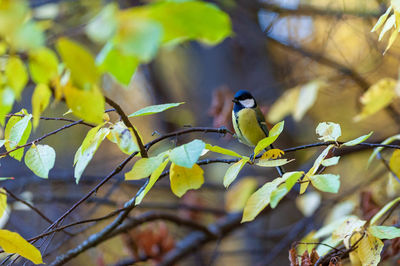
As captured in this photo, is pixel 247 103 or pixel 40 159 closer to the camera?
pixel 40 159

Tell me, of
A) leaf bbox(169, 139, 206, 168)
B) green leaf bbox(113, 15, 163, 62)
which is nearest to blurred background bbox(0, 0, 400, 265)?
leaf bbox(169, 139, 206, 168)

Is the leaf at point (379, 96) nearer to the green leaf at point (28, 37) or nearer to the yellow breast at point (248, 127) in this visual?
the yellow breast at point (248, 127)

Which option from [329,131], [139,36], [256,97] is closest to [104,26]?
[139,36]

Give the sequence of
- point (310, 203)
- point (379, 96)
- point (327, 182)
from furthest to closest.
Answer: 1. point (310, 203)
2. point (379, 96)
3. point (327, 182)

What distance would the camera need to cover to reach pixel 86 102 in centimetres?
52

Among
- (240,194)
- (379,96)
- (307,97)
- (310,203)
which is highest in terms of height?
(379,96)

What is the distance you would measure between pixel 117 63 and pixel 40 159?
1.08 feet

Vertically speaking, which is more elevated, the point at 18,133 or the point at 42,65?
the point at 42,65

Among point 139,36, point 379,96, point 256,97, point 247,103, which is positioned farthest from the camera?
point 256,97

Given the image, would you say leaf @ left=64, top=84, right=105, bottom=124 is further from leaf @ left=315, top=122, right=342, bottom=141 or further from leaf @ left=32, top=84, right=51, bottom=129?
leaf @ left=315, top=122, right=342, bottom=141

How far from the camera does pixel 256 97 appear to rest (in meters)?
2.08

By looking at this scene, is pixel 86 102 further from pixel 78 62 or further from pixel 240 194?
pixel 240 194

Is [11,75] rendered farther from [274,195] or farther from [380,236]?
[380,236]

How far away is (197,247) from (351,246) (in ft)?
3.37
